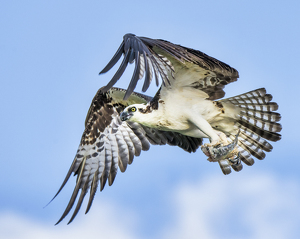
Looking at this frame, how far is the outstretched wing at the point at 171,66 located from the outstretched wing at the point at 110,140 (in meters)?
1.55

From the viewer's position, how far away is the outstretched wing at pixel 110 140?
32.6 ft

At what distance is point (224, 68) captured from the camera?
8.16 metres

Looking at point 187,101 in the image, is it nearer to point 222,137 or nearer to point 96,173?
point 222,137

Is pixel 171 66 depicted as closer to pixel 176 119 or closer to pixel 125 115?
pixel 176 119

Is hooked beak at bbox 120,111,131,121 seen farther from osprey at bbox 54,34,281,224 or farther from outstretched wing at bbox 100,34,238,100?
outstretched wing at bbox 100,34,238,100

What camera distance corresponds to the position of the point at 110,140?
10.2m

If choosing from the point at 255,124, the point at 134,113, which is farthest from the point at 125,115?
the point at 255,124

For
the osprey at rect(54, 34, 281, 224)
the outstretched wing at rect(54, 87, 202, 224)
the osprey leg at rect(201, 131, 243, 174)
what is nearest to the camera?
the osprey at rect(54, 34, 281, 224)

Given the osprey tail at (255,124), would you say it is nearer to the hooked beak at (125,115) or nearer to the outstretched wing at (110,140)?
the outstretched wing at (110,140)

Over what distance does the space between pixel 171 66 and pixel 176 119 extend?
981mm

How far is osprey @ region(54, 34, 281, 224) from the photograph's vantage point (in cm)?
796

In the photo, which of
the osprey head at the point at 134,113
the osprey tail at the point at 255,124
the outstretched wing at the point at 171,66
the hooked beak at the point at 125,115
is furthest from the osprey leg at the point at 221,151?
the hooked beak at the point at 125,115

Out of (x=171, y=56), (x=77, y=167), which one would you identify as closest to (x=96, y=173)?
(x=77, y=167)

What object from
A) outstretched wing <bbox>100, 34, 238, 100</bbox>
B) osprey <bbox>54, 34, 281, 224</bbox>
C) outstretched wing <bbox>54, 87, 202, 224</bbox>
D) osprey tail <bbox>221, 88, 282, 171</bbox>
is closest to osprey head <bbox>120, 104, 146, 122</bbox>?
osprey <bbox>54, 34, 281, 224</bbox>
